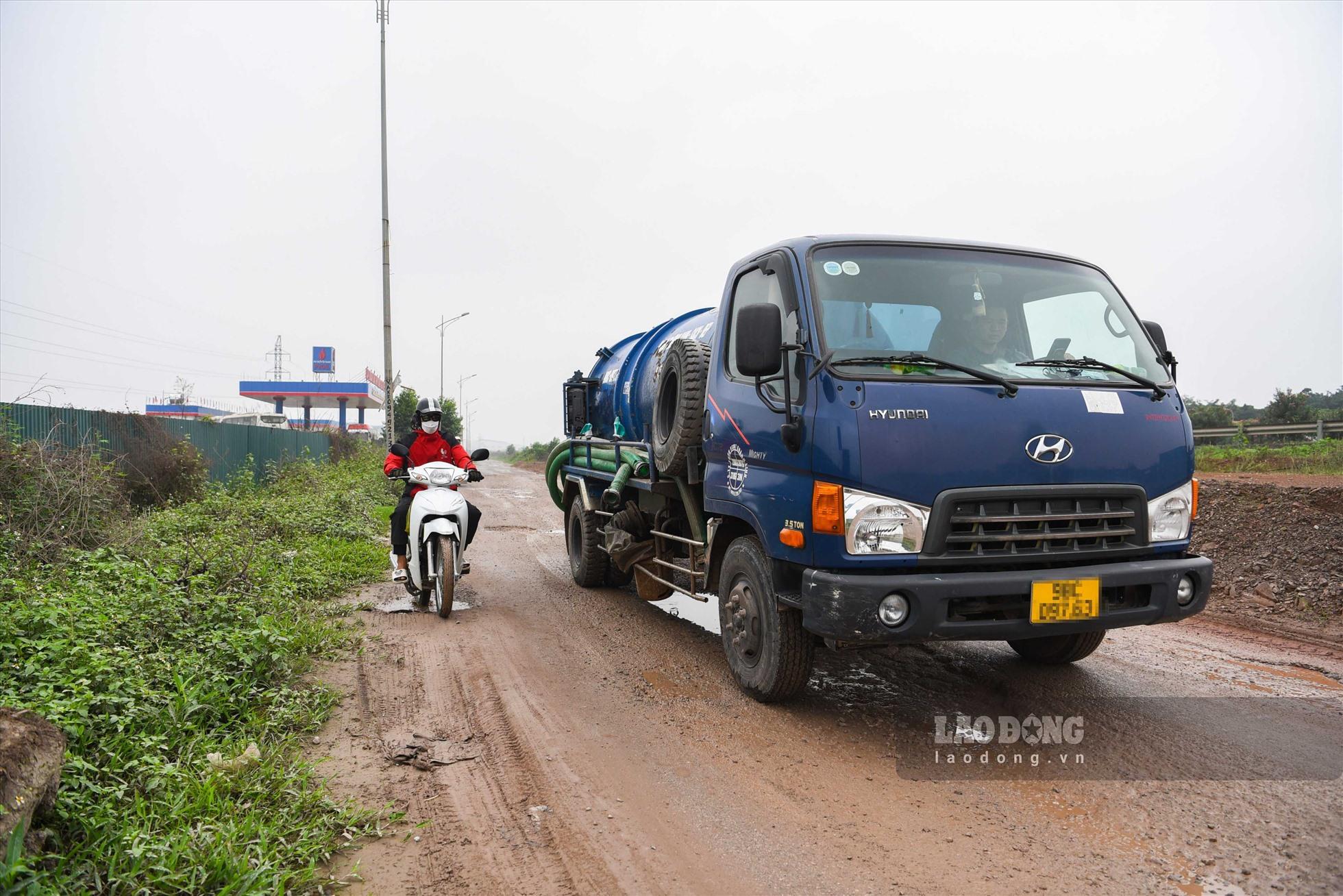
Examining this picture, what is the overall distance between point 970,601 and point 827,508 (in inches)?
30.6

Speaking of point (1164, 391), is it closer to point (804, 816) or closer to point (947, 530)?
point (947, 530)

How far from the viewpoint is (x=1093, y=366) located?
4.54m

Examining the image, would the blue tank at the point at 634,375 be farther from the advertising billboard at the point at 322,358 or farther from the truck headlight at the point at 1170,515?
the advertising billboard at the point at 322,358

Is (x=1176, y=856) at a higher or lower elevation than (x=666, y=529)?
lower

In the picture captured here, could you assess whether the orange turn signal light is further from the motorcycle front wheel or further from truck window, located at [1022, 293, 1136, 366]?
the motorcycle front wheel

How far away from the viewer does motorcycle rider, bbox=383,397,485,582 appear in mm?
7828

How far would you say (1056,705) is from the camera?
470 cm

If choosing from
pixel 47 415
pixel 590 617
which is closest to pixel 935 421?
pixel 590 617

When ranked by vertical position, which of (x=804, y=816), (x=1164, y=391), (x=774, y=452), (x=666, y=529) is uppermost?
(x=1164, y=391)

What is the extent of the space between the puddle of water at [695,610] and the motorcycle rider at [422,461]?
74.6 inches

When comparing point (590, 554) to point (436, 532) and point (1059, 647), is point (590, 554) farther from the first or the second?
point (1059, 647)

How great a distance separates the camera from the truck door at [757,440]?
4.33 m

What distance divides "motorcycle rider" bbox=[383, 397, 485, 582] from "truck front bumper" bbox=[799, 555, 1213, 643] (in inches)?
179

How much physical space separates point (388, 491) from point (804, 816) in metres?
18.3
